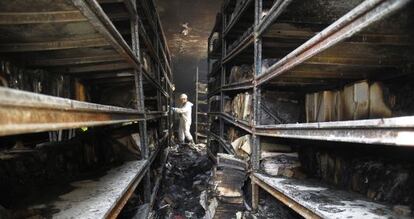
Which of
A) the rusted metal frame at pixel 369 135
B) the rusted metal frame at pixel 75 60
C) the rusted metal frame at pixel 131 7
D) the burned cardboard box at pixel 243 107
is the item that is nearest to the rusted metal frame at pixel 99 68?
the rusted metal frame at pixel 75 60

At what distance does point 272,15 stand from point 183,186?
3.03m

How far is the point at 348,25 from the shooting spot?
3.68 feet

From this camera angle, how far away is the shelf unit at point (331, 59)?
979mm

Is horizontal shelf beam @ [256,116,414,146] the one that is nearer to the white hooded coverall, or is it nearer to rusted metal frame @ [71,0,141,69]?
rusted metal frame @ [71,0,141,69]

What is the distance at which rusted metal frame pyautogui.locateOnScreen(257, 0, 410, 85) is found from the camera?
89 cm

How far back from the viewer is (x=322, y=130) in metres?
1.38

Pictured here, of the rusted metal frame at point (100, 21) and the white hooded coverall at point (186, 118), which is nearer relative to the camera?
the rusted metal frame at point (100, 21)

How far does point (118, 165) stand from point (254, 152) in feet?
4.33

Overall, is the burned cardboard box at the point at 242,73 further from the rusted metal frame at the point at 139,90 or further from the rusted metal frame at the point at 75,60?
the rusted metal frame at the point at 75,60

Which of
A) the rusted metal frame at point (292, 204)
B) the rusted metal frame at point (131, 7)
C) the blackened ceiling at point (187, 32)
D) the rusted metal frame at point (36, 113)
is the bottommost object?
the rusted metal frame at point (292, 204)

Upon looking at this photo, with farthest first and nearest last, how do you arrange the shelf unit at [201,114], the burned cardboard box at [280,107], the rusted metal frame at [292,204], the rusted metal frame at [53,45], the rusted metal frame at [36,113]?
1. the shelf unit at [201,114]
2. the burned cardboard box at [280,107]
3. the rusted metal frame at [53,45]
4. the rusted metal frame at [292,204]
5. the rusted metal frame at [36,113]

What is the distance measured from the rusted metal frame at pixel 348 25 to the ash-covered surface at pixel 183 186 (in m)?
2.30

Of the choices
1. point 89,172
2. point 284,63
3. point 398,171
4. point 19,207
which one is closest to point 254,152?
point 284,63

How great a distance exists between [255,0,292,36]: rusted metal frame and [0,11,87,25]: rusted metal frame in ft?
4.42
